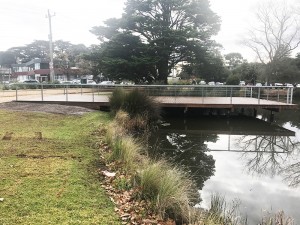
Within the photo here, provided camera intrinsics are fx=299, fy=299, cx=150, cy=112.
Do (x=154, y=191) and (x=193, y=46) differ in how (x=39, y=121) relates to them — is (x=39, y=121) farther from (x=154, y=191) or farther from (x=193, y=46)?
(x=193, y=46)

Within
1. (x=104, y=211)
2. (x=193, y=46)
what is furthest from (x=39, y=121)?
(x=193, y=46)

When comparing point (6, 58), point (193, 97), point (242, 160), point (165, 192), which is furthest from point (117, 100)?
point (6, 58)

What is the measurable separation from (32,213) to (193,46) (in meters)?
23.0

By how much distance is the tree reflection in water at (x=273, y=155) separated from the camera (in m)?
8.06

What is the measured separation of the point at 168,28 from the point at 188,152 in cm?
1733

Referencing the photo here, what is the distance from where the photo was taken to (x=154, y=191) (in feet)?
15.4

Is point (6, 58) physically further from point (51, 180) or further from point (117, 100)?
point (51, 180)

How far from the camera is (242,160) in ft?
30.1

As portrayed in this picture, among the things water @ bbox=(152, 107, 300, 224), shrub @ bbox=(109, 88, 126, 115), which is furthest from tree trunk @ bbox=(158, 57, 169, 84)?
shrub @ bbox=(109, 88, 126, 115)

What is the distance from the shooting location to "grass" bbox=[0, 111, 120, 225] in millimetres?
3920

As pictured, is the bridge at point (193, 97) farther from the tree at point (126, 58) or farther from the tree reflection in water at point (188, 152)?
the tree at point (126, 58)

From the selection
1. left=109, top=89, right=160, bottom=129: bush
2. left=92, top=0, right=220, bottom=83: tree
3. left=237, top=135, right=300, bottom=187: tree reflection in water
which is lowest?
left=237, top=135, right=300, bottom=187: tree reflection in water

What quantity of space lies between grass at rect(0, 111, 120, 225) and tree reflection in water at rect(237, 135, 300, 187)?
186 inches

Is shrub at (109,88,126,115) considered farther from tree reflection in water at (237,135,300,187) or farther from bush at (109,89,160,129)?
tree reflection in water at (237,135,300,187)
